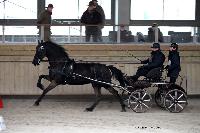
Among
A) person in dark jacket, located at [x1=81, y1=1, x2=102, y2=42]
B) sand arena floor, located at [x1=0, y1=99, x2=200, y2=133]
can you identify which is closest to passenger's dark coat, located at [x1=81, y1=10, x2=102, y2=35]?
person in dark jacket, located at [x1=81, y1=1, x2=102, y2=42]

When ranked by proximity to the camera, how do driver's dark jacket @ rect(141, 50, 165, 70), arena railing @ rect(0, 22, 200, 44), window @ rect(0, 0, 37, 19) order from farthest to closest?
window @ rect(0, 0, 37, 19) < arena railing @ rect(0, 22, 200, 44) < driver's dark jacket @ rect(141, 50, 165, 70)

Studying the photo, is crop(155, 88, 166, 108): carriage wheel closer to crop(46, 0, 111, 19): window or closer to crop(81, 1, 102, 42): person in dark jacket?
crop(81, 1, 102, 42): person in dark jacket

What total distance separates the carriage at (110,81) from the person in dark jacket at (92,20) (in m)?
1.65

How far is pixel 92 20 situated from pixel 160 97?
313cm

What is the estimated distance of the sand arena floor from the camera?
33.2 ft

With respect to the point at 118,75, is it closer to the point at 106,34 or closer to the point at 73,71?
the point at 73,71

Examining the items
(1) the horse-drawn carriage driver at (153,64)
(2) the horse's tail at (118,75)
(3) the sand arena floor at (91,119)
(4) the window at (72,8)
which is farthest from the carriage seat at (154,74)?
(4) the window at (72,8)

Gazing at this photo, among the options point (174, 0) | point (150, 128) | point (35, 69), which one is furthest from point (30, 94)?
point (174, 0)

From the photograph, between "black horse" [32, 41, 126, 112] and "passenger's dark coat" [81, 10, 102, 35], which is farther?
"passenger's dark coat" [81, 10, 102, 35]

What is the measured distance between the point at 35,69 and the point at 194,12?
21.2ft

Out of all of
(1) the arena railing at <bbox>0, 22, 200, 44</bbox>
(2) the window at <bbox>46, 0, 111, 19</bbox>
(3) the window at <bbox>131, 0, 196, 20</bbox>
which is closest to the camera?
(1) the arena railing at <bbox>0, 22, 200, 44</bbox>

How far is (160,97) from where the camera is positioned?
12750 mm

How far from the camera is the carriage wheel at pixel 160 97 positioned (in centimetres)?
1248

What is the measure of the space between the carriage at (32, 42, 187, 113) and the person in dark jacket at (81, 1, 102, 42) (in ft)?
5.41
